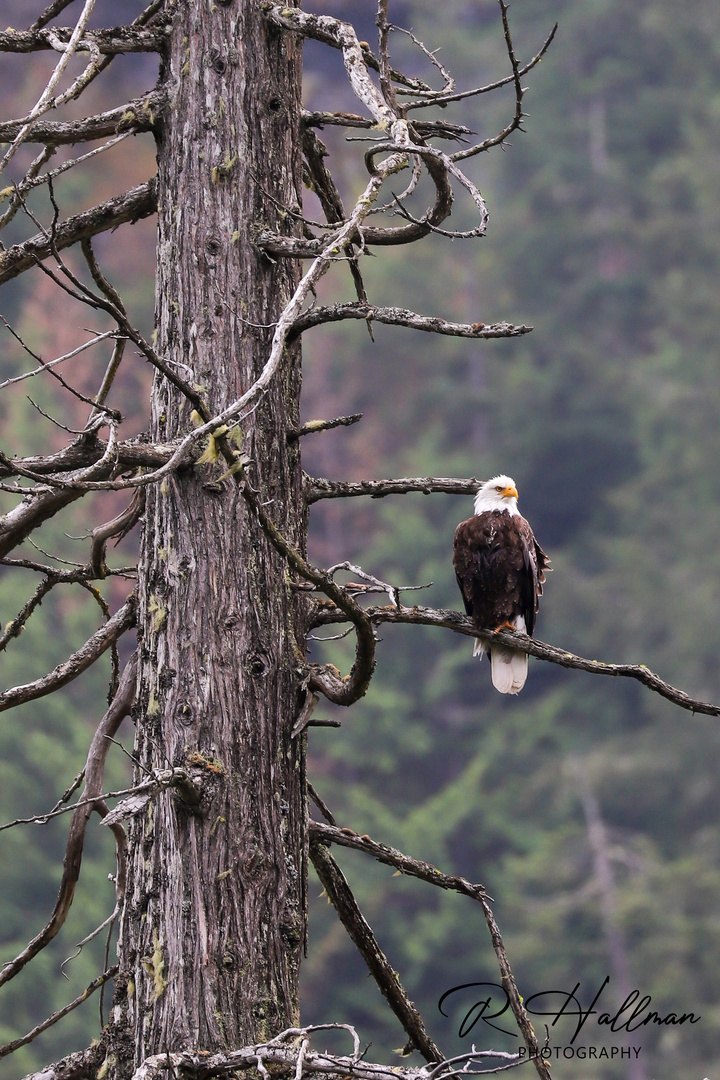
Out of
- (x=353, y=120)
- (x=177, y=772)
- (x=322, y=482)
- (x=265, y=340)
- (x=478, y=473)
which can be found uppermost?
(x=478, y=473)

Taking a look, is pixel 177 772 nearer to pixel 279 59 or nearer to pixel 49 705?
pixel 279 59

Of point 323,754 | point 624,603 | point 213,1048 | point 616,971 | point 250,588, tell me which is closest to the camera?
point 213,1048

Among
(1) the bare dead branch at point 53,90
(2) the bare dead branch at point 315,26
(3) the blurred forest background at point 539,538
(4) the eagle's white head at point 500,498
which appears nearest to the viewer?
→ (1) the bare dead branch at point 53,90

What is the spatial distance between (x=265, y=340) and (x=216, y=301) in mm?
153

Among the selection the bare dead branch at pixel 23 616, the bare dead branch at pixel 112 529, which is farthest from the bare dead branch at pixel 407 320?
the bare dead branch at pixel 23 616

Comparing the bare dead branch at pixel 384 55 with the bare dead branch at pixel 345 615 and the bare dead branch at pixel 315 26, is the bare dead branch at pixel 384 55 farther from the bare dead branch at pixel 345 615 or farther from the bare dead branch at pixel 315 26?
the bare dead branch at pixel 345 615

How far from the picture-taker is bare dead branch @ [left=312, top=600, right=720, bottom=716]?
312 centimetres

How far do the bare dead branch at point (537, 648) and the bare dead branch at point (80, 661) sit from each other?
49cm

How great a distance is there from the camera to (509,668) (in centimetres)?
478

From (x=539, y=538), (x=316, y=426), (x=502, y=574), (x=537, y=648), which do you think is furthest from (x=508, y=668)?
(x=539, y=538)

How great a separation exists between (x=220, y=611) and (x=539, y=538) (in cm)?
2573

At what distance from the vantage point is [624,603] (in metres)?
27.6

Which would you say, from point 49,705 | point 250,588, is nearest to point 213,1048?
point 250,588

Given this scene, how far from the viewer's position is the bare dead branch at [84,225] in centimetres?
330
